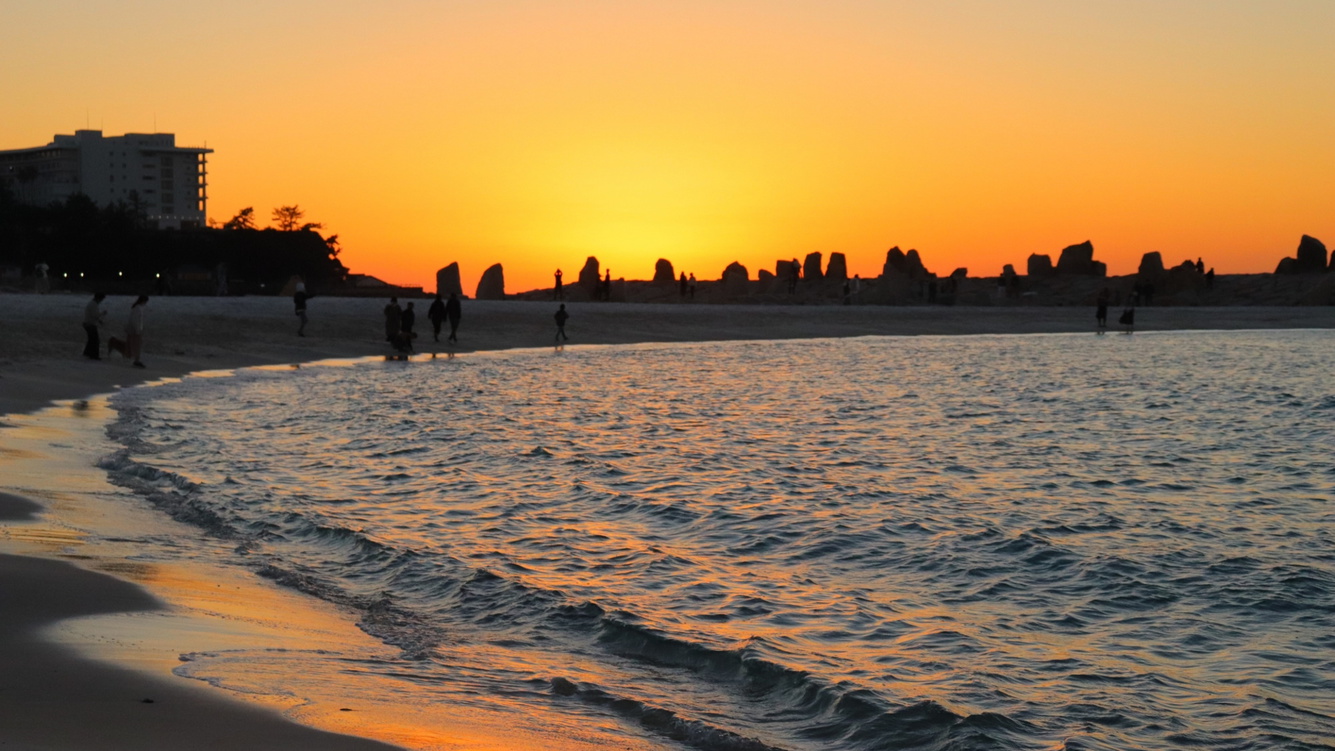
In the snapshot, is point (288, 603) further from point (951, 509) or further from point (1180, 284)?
point (1180, 284)

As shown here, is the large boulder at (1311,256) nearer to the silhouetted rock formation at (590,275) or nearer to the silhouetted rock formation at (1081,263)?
the silhouetted rock formation at (1081,263)

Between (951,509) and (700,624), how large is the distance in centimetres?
566

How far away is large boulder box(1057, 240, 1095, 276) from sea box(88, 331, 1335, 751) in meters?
104

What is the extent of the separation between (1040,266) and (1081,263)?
165 inches

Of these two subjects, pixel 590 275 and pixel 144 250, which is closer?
pixel 144 250

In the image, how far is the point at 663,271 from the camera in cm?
12281

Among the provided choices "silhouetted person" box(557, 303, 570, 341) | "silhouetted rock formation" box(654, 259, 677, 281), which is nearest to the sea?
"silhouetted person" box(557, 303, 570, 341)

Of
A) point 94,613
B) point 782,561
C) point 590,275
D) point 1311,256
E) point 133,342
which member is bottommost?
point 782,561

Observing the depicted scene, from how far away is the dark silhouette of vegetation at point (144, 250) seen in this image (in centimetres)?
8800

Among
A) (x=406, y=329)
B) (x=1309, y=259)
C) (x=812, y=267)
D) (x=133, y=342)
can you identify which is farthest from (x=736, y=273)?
(x=133, y=342)

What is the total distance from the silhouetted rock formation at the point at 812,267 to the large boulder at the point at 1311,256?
49290 mm

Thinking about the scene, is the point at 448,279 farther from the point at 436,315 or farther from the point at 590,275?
the point at 436,315

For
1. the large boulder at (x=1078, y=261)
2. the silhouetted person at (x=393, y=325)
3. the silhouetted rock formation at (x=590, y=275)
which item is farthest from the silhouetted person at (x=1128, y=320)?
the large boulder at (x=1078, y=261)

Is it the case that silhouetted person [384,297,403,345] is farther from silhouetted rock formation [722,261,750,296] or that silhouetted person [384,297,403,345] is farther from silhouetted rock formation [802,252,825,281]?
silhouetted rock formation [802,252,825,281]
